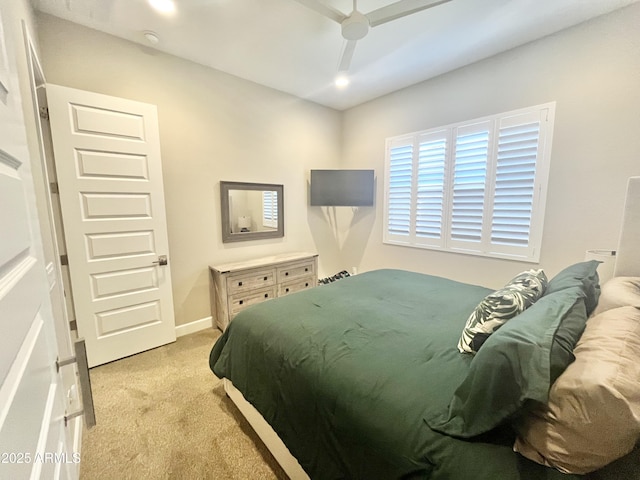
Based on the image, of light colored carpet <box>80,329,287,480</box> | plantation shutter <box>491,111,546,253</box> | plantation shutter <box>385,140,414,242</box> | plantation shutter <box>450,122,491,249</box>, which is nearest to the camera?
light colored carpet <box>80,329,287,480</box>

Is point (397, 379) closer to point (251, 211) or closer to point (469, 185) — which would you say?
point (469, 185)

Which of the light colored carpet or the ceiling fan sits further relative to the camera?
the ceiling fan

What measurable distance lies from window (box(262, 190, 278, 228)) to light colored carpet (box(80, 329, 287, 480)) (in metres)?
1.87

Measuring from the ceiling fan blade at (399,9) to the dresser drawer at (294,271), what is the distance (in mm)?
2588

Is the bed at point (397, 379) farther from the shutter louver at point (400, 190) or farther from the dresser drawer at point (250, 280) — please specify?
the shutter louver at point (400, 190)

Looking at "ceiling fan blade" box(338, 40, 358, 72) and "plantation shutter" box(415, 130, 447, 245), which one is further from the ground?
"ceiling fan blade" box(338, 40, 358, 72)

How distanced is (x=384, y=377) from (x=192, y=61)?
3383mm

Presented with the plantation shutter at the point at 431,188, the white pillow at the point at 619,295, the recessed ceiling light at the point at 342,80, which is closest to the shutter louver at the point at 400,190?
the plantation shutter at the point at 431,188

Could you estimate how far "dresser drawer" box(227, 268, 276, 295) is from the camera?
3.01 meters

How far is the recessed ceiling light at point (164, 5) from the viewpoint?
2.00 m

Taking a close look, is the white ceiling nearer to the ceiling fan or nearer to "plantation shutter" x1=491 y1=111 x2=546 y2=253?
the ceiling fan

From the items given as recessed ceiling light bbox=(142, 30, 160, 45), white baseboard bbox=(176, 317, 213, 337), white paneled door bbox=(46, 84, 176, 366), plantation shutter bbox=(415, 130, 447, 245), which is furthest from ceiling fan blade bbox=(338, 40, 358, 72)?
white baseboard bbox=(176, 317, 213, 337)

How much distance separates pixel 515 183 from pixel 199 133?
335cm

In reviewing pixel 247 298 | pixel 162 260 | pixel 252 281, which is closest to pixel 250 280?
pixel 252 281
